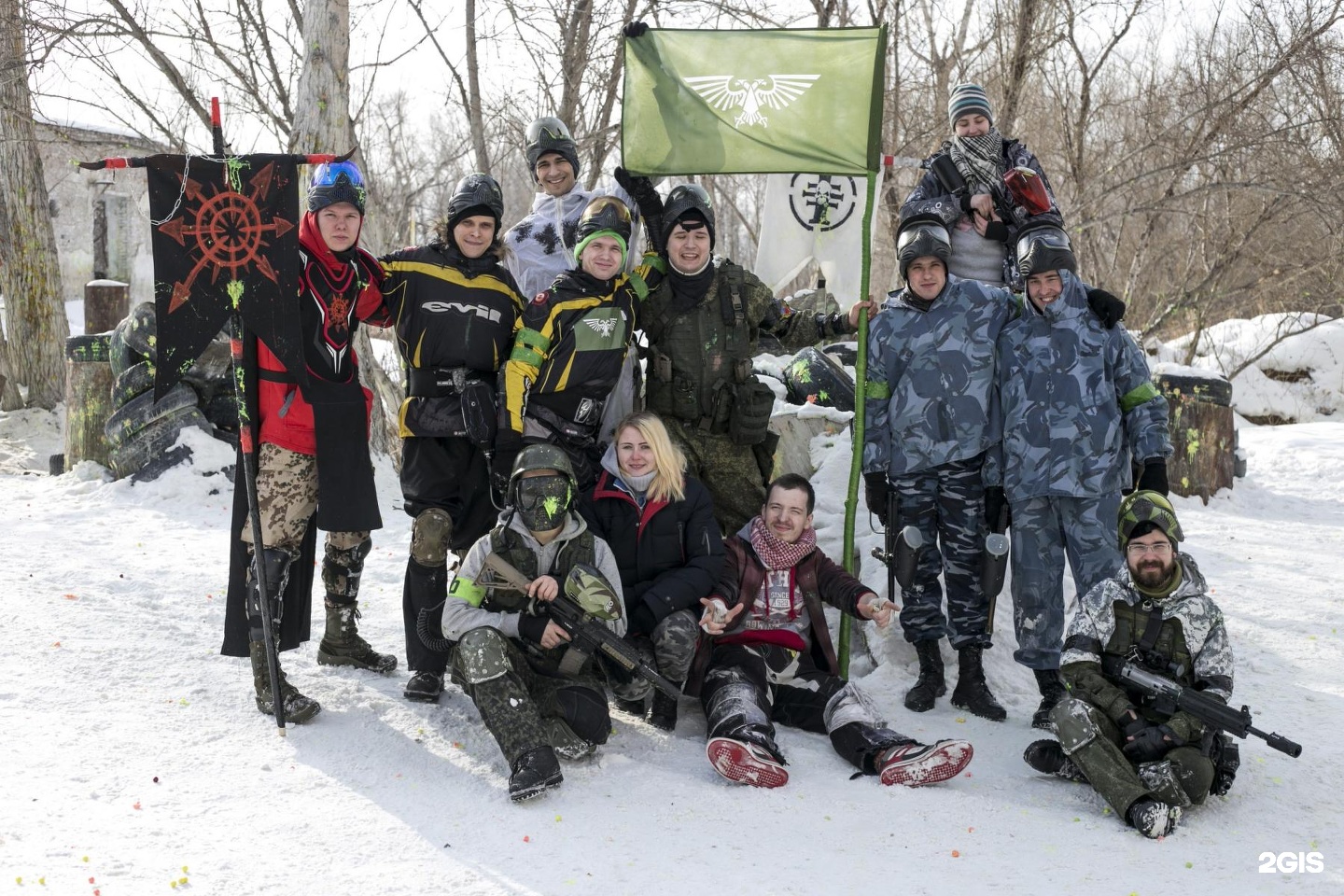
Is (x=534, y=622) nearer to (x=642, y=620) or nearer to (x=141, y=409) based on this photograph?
(x=642, y=620)

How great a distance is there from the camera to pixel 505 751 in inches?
143

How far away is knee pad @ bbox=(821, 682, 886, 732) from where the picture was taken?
158 inches

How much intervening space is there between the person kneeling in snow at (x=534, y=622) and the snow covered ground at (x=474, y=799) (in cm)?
20

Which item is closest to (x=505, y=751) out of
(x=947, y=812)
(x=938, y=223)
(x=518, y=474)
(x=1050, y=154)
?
(x=518, y=474)

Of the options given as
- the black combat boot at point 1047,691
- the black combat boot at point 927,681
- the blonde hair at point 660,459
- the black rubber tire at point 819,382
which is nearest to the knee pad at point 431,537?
the blonde hair at point 660,459

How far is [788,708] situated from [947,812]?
0.90m

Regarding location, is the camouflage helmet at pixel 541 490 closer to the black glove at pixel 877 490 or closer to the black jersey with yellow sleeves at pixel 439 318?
the black jersey with yellow sleeves at pixel 439 318

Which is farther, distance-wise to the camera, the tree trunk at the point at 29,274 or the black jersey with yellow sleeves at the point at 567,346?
the tree trunk at the point at 29,274

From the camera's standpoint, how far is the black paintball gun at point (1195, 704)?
3.47m

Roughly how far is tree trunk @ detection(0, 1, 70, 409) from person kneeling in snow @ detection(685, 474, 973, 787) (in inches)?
388

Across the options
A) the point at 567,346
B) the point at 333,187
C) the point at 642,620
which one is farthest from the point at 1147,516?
the point at 333,187

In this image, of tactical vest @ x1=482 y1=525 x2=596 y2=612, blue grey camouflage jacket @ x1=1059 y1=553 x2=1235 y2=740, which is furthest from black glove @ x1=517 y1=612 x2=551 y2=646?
blue grey camouflage jacket @ x1=1059 y1=553 x2=1235 y2=740

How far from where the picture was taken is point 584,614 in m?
3.96

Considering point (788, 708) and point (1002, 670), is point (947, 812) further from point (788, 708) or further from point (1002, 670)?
point (1002, 670)
